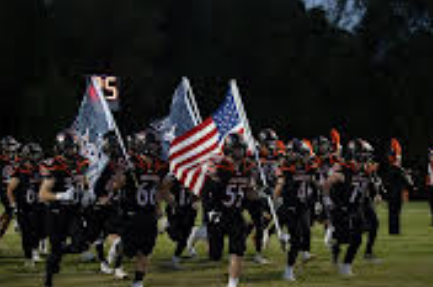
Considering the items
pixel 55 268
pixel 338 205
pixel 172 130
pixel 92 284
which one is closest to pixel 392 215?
pixel 172 130

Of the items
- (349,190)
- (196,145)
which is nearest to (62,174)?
(196,145)

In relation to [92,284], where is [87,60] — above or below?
above

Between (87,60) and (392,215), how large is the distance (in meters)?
35.4

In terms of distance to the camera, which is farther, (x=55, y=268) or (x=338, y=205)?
(x=338, y=205)

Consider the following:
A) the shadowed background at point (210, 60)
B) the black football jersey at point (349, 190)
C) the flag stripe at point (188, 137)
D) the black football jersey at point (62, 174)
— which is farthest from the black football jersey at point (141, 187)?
the shadowed background at point (210, 60)

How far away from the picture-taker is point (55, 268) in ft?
45.2

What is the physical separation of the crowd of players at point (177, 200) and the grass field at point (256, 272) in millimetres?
347

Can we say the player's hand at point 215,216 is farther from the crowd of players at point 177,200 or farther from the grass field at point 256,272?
the grass field at point 256,272

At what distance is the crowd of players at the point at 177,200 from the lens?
13.7m

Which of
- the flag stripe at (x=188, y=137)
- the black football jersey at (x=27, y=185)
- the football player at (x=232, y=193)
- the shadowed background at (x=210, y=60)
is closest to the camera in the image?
the football player at (x=232, y=193)

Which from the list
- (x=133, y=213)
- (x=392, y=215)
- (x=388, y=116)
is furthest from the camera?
(x=388, y=116)

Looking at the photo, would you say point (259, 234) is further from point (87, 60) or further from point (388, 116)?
point (87, 60)

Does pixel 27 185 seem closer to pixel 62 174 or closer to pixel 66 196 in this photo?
pixel 62 174

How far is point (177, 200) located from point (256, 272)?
2288mm
